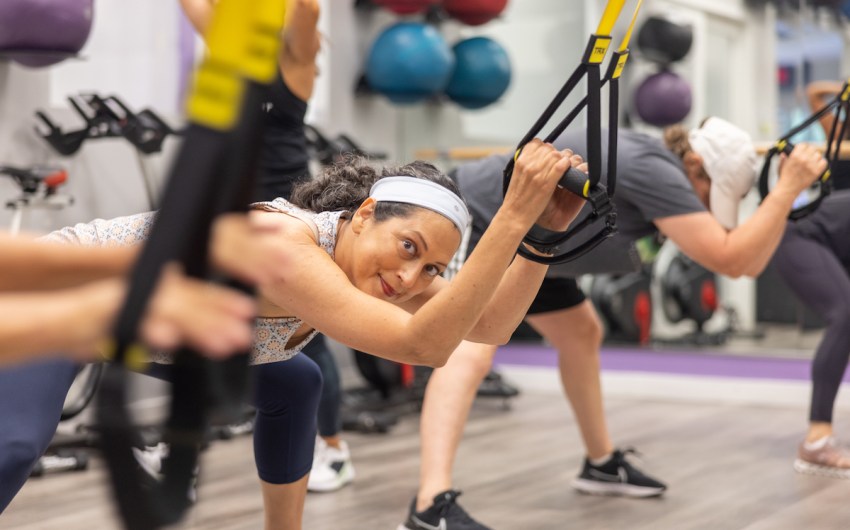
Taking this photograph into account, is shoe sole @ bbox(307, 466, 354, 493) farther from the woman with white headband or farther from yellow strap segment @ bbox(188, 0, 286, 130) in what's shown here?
yellow strap segment @ bbox(188, 0, 286, 130)

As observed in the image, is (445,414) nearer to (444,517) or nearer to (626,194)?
(444,517)

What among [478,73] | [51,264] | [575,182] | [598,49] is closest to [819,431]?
[575,182]

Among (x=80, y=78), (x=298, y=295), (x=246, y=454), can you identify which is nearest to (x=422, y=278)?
(x=298, y=295)

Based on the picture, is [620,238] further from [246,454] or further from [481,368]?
[246,454]

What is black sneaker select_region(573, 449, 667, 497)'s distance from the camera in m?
3.26

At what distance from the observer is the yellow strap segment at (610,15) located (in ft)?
4.86

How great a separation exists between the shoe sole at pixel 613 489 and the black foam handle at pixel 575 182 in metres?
1.82

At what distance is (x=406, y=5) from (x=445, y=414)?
318 cm

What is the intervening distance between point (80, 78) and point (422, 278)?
3475mm

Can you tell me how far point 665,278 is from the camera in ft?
19.3

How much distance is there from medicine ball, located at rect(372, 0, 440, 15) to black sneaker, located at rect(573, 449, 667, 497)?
9.47 ft

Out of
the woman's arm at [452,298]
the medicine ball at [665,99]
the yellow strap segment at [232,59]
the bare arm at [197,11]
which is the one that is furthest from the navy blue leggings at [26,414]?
the medicine ball at [665,99]

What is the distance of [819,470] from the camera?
3.59 m

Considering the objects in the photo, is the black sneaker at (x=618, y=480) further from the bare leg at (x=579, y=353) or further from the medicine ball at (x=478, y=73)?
the medicine ball at (x=478, y=73)
